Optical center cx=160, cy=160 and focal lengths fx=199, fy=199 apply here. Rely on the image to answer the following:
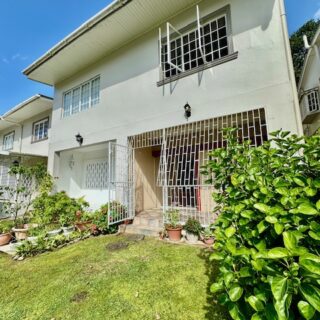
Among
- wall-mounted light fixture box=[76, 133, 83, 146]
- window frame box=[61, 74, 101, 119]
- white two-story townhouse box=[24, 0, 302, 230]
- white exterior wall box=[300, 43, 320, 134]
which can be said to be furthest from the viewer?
window frame box=[61, 74, 101, 119]

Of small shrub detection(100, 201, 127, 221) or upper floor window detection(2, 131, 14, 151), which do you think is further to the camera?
upper floor window detection(2, 131, 14, 151)

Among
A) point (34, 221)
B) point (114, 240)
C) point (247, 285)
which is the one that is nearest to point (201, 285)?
point (247, 285)

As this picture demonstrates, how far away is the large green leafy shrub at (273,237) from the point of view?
118 cm

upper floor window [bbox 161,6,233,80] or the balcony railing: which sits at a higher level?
upper floor window [bbox 161,6,233,80]

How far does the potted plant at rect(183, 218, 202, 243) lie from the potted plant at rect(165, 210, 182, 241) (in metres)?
0.26

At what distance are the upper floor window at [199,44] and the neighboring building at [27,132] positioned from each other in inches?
355

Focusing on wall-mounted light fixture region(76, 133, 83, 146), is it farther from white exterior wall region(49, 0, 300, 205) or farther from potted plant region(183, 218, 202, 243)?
potted plant region(183, 218, 202, 243)

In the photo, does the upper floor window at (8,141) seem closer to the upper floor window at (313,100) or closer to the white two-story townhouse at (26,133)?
the white two-story townhouse at (26,133)

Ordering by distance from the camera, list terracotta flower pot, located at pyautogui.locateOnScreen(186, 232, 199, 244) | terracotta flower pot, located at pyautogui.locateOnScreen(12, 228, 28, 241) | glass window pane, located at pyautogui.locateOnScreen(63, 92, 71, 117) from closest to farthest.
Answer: terracotta flower pot, located at pyautogui.locateOnScreen(186, 232, 199, 244)
terracotta flower pot, located at pyautogui.locateOnScreen(12, 228, 28, 241)
glass window pane, located at pyautogui.locateOnScreen(63, 92, 71, 117)

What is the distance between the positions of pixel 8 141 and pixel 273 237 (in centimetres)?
2217

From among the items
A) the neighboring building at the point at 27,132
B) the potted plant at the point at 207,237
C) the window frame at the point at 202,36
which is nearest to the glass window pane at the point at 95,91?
the window frame at the point at 202,36

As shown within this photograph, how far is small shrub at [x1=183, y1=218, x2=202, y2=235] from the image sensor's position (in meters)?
6.01

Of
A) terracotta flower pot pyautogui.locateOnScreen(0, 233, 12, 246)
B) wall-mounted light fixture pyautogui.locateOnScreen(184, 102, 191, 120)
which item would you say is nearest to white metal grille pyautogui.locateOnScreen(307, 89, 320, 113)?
wall-mounted light fixture pyautogui.locateOnScreen(184, 102, 191, 120)

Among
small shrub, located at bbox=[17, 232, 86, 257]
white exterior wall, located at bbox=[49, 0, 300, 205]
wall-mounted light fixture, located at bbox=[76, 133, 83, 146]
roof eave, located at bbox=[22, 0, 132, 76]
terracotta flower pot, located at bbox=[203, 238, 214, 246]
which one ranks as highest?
roof eave, located at bbox=[22, 0, 132, 76]
